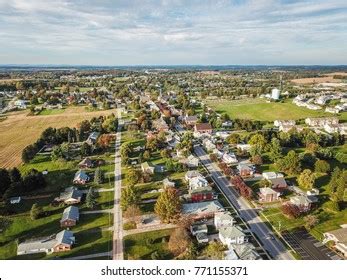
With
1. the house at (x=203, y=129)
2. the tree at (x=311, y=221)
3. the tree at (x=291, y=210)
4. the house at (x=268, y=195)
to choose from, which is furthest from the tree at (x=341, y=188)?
the house at (x=203, y=129)

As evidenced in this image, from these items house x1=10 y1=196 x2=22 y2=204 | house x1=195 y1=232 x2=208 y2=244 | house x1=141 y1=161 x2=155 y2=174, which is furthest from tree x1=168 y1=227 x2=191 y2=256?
house x1=10 y1=196 x2=22 y2=204

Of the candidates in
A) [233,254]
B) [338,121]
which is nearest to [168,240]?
[233,254]

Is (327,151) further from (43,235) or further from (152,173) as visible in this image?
(43,235)

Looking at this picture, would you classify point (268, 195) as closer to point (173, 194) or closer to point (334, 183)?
point (334, 183)

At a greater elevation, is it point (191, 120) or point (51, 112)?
point (191, 120)

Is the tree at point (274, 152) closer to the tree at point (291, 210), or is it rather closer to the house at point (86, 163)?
the tree at point (291, 210)

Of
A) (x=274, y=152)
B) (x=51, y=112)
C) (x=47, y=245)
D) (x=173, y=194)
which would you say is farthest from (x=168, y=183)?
(x=51, y=112)

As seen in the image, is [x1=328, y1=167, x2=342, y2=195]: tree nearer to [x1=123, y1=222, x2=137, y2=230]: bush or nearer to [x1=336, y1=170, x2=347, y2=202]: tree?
[x1=336, y1=170, x2=347, y2=202]: tree
